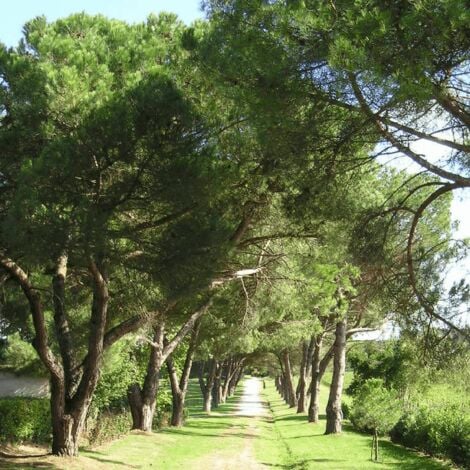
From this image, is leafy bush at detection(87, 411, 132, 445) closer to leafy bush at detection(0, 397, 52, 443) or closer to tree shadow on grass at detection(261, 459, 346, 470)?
leafy bush at detection(0, 397, 52, 443)

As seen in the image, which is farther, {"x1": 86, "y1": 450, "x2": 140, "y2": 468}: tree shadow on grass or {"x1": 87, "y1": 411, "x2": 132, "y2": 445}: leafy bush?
{"x1": 87, "y1": 411, "x2": 132, "y2": 445}: leafy bush

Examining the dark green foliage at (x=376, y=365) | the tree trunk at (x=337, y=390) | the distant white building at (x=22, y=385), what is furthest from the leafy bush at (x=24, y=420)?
the dark green foliage at (x=376, y=365)

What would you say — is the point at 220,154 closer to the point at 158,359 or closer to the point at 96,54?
the point at 96,54

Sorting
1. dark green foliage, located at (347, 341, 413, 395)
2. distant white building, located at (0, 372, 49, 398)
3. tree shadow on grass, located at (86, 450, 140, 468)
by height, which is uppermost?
dark green foliage, located at (347, 341, 413, 395)

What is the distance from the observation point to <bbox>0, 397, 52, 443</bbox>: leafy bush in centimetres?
1517

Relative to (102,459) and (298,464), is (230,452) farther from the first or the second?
(102,459)

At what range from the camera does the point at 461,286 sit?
8.28 m

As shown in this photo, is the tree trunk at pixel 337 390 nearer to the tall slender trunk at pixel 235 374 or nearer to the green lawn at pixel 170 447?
the green lawn at pixel 170 447

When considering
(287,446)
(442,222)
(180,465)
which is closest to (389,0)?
(442,222)

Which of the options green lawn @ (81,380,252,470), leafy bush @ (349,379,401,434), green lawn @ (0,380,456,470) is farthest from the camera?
leafy bush @ (349,379,401,434)

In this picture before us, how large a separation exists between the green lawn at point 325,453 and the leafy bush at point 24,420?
6190 mm

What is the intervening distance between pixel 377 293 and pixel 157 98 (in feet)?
13.9

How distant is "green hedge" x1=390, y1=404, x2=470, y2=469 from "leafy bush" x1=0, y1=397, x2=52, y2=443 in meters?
10.8

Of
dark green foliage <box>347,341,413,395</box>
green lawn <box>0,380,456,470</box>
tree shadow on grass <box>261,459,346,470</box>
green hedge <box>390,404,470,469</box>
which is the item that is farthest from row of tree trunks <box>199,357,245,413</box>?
tree shadow on grass <box>261,459,346,470</box>
